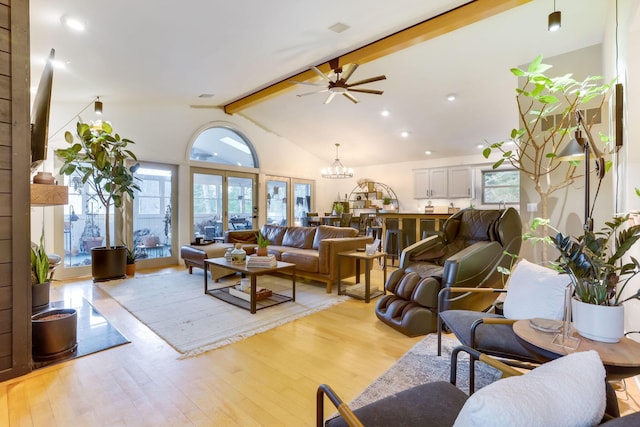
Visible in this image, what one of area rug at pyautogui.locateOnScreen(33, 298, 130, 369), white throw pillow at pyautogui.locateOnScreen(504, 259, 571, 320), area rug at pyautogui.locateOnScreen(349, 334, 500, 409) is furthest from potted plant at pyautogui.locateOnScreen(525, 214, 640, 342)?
area rug at pyautogui.locateOnScreen(33, 298, 130, 369)

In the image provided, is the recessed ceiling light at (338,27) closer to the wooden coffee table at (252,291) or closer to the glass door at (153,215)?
the wooden coffee table at (252,291)

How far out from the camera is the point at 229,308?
3430mm

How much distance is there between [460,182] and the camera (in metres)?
7.80

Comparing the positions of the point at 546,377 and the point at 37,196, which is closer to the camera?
the point at 546,377

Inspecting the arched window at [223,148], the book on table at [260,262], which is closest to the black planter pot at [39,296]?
the book on table at [260,262]

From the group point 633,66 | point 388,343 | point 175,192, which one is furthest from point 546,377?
point 175,192

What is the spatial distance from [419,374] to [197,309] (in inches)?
93.8

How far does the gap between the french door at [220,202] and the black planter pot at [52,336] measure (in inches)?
161

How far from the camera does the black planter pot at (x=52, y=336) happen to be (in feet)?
7.48

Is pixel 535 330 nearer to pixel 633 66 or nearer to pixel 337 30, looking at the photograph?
pixel 633 66

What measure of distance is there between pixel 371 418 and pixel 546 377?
23.5 inches

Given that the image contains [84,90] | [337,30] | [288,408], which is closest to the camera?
[288,408]

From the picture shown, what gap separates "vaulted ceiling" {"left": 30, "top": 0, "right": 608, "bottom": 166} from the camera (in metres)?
2.97

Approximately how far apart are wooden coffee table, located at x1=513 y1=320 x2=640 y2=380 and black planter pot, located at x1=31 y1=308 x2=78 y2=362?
3016 mm
